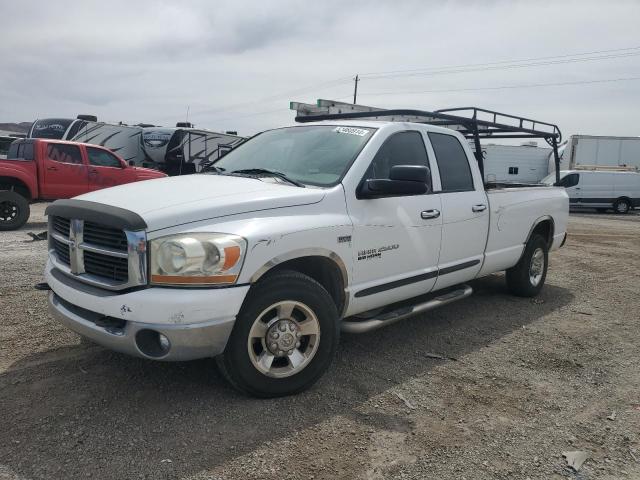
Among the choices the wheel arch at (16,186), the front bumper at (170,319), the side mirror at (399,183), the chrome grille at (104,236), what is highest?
the side mirror at (399,183)

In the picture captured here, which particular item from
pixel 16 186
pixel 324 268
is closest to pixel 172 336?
pixel 324 268

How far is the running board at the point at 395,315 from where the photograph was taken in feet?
12.4

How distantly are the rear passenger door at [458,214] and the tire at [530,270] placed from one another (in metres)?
1.18

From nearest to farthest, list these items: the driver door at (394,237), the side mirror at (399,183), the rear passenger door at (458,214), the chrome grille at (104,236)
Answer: the chrome grille at (104,236), the side mirror at (399,183), the driver door at (394,237), the rear passenger door at (458,214)

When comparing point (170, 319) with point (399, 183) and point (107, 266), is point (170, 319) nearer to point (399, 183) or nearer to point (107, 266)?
point (107, 266)

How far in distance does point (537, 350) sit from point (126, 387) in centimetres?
326

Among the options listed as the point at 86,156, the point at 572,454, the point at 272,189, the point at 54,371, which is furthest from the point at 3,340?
the point at 86,156

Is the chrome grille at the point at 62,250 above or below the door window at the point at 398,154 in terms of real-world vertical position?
below

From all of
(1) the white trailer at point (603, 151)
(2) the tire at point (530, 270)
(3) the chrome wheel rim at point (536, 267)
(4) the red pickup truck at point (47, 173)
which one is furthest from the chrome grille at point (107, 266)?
(1) the white trailer at point (603, 151)

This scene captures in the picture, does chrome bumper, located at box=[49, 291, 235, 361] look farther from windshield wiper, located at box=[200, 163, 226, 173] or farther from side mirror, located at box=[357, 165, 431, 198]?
windshield wiper, located at box=[200, 163, 226, 173]

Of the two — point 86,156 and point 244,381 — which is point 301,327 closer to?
point 244,381

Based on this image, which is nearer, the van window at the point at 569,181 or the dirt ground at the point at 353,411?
the dirt ground at the point at 353,411

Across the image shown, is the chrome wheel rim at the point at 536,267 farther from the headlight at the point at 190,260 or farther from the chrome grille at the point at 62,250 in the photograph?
the chrome grille at the point at 62,250

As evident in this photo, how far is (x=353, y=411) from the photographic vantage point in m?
3.29
